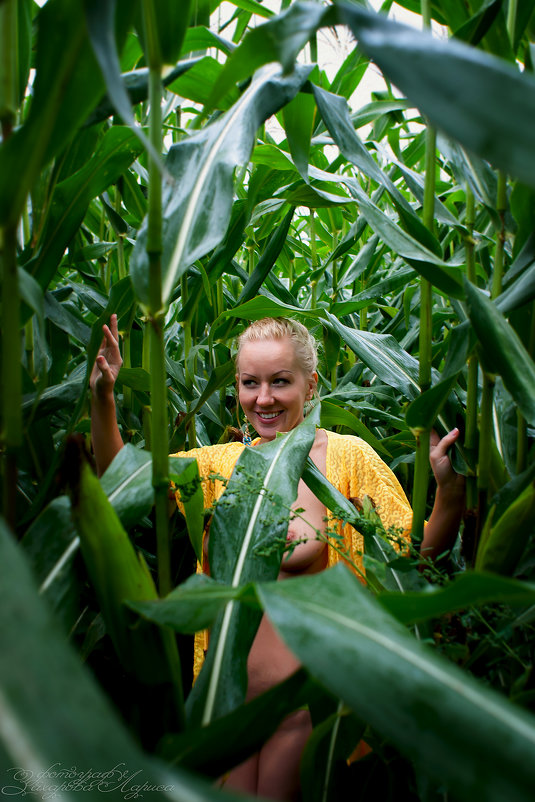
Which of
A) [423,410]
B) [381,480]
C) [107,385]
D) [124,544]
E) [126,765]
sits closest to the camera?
[126,765]

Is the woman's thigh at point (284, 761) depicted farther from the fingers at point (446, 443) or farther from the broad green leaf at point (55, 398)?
the broad green leaf at point (55, 398)

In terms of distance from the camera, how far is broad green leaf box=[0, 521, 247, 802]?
235mm

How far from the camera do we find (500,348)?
683 millimetres

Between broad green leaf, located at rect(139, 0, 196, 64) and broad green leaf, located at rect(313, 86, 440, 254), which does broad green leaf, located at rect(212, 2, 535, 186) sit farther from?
broad green leaf, located at rect(313, 86, 440, 254)

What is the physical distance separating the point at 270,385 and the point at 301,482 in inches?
10.6

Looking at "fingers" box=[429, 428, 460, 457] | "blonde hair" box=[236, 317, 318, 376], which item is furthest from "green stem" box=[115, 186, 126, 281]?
"fingers" box=[429, 428, 460, 457]

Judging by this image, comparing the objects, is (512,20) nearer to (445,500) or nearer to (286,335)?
(445,500)

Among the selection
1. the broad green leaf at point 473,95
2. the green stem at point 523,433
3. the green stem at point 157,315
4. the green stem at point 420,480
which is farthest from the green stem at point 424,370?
the broad green leaf at point 473,95

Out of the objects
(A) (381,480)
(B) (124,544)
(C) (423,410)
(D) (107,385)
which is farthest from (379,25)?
(A) (381,480)

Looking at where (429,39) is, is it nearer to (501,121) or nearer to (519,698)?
(501,121)

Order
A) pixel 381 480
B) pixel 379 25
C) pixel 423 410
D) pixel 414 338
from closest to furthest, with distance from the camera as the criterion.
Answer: pixel 379 25
pixel 423 410
pixel 381 480
pixel 414 338

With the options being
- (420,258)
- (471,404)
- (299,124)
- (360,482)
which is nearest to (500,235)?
(420,258)

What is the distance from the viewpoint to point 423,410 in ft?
2.73

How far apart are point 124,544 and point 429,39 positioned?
0.43 meters
